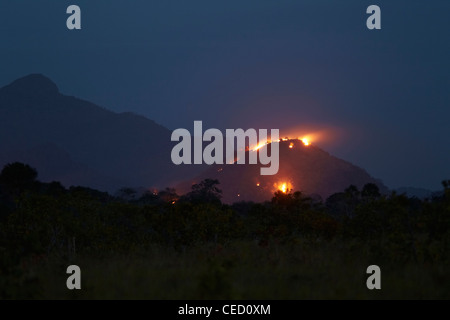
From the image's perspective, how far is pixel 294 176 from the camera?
88.2 metres

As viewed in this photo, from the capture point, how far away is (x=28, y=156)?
188875 mm

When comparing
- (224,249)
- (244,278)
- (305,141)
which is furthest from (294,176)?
(244,278)

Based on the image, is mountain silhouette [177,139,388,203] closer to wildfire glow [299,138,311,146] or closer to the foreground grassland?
wildfire glow [299,138,311,146]

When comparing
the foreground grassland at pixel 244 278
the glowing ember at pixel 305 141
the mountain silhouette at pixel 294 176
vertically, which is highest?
the glowing ember at pixel 305 141

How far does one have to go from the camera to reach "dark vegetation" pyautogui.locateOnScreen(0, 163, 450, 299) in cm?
717

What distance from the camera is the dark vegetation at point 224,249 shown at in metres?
7.17

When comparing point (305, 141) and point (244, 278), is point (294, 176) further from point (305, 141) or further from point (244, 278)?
point (244, 278)

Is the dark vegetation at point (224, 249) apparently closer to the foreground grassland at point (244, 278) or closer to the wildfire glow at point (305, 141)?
the foreground grassland at point (244, 278)

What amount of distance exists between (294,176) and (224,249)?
78.3 m

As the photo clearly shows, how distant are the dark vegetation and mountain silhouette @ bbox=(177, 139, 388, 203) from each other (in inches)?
2717

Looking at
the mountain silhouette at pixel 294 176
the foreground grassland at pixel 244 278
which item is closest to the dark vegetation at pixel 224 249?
the foreground grassland at pixel 244 278

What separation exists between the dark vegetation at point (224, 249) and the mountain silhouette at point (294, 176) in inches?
2717

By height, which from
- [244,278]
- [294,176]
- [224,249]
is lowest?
[244,278]
